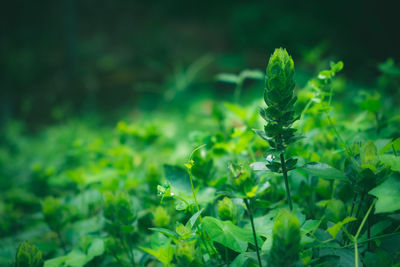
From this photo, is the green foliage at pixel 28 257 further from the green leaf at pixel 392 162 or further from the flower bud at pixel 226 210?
the green leaf at pixel 392 162

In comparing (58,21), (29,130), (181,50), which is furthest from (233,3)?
(58,21)

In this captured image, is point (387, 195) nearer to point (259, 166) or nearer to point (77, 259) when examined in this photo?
point (259, 166)

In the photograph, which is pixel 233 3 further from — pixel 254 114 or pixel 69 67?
pixel 254 114

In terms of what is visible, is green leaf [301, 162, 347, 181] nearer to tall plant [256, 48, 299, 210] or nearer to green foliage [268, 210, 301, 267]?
tall plant [256, 48, 299, 210]

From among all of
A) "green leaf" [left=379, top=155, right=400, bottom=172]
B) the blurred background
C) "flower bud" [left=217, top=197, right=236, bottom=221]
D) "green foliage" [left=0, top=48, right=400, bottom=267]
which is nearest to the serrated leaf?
"green foliage" [left=0, top=48, right=400, bottom=267]

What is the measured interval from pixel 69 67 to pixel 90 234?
696 centimetres

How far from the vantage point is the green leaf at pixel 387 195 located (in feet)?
1.63

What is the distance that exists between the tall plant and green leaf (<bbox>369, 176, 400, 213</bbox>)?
0.18m

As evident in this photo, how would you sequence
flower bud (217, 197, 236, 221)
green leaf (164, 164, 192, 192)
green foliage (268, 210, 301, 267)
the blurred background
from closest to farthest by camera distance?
green foliage (268, 210, 301, 267), flower bud (217, 197, 236, 221), green leaf (164, 164, 192, 192), the blurred background

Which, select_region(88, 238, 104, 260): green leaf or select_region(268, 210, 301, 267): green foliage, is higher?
select_region(88, 238, 104, 260): green leaf

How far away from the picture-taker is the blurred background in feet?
14.6

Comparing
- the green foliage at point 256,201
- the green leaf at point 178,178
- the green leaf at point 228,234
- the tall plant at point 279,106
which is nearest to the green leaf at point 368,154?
the green foliage at point 256,201

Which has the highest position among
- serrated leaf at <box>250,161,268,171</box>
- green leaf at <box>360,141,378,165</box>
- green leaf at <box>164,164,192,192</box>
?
green leaf at <box>164,164,192,192</box>

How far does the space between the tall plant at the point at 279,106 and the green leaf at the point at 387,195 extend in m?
0.18
